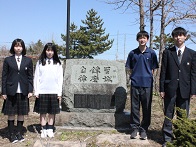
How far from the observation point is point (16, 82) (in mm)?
3861

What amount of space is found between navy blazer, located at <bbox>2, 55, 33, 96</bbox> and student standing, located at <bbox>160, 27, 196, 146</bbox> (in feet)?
6.47

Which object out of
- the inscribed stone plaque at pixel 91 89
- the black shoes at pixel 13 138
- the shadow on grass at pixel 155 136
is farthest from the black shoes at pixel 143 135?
the black shoes at pixel 13 138

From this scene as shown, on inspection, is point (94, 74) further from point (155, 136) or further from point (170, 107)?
point (170, 107)

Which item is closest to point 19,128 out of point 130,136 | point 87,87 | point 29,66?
point 29,66

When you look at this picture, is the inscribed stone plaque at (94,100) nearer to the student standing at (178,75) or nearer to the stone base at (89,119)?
the stone base at (89,119)

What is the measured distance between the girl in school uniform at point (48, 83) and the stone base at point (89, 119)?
1.83 ft

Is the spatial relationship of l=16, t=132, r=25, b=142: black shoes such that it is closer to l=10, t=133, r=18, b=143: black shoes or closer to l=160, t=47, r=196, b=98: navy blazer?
l=10, t=133, r=18, b=143: black shoes

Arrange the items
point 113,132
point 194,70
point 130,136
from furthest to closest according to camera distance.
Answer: point 113,132
point 130,136
point 194,70

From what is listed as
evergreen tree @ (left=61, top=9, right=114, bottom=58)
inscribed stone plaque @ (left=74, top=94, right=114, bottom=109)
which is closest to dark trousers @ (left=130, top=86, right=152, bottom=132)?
inscribed stone plaque @ (left=74, top=94, right=114, bottom=109)

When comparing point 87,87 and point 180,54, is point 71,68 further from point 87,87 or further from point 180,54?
point 180,54

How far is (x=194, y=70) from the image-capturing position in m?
3.62

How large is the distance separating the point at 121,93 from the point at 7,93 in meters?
1.95

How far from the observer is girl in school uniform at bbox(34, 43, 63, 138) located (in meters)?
4.09

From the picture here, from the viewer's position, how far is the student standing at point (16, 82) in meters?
3.86
